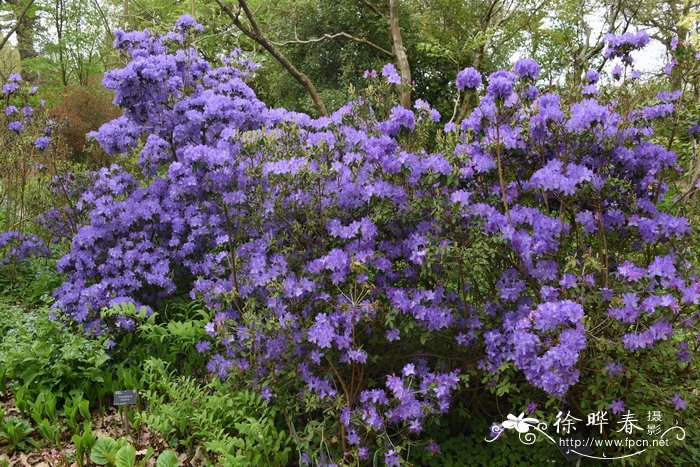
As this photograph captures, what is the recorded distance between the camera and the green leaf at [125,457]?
9.16 feet

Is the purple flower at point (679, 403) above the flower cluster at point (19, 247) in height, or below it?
below

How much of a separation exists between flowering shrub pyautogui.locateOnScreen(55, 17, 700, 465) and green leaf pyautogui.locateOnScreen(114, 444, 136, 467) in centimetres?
64

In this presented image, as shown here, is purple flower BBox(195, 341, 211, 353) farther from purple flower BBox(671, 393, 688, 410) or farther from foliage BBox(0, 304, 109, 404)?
purple flower BBox(671, 393, 688, 410)

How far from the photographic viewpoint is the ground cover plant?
2.64 metres

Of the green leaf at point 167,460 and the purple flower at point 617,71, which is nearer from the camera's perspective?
the green leaf at point 167,460

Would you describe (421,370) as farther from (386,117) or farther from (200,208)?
(200,208)

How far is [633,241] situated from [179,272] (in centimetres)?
319

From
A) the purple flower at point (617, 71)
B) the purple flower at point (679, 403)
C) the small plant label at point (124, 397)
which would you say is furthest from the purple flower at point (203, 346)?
the purple flower at point (617, 71)

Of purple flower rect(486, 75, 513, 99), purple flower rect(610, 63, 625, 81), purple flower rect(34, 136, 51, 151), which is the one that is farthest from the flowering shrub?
purple flower rect(34, 136, 51, 151)

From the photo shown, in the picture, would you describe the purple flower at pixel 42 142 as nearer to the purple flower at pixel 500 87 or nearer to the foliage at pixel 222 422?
the foliage at pixel 222 422

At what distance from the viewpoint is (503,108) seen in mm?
2916

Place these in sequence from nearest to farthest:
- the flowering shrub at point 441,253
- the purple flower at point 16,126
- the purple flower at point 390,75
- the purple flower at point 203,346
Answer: the flowering shrub at point 441,253, the purple flower at point 390,75, the purple flower at point 203,346, the purple flower at point 16,126

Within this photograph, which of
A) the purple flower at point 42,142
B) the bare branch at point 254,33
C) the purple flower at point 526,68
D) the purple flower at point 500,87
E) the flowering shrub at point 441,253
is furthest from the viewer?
the bare branch at point 254,33

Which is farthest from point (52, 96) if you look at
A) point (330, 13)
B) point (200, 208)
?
point (200, 208)
